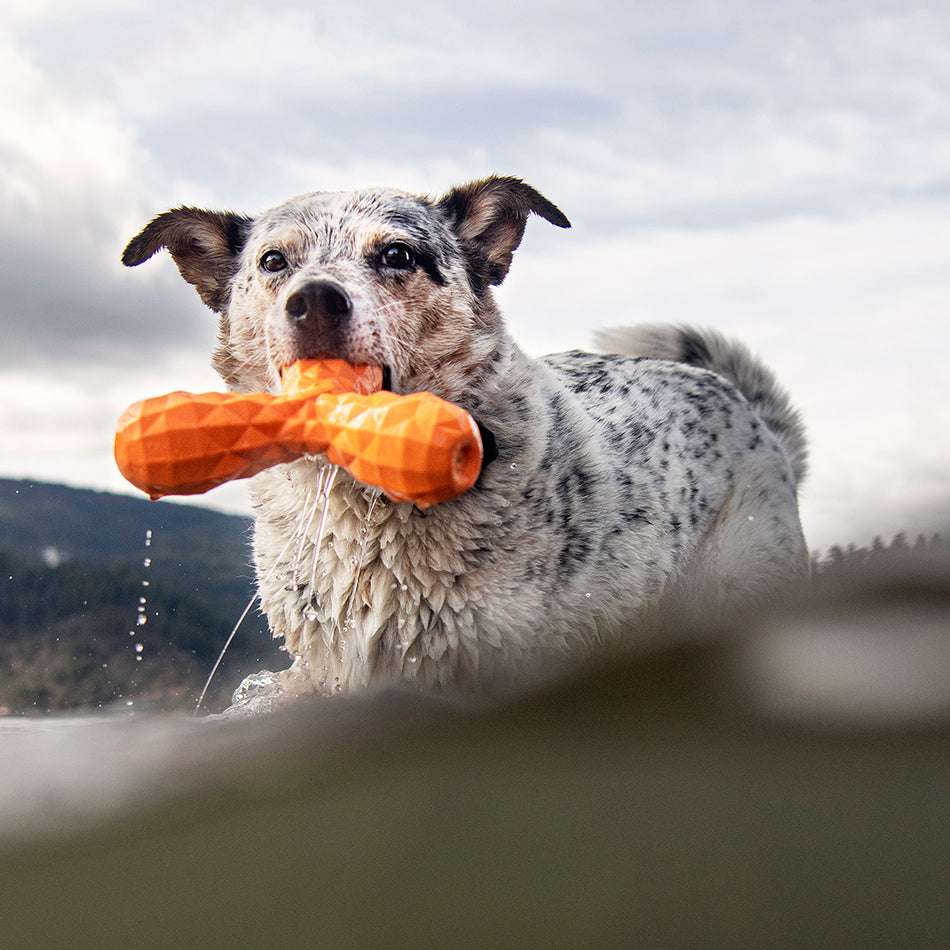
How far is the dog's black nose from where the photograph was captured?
8.55 ft

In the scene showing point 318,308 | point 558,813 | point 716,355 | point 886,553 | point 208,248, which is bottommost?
point 558,813

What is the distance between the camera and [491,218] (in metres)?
3.40

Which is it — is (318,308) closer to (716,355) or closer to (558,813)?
(558,813)

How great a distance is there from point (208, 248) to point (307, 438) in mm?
1322

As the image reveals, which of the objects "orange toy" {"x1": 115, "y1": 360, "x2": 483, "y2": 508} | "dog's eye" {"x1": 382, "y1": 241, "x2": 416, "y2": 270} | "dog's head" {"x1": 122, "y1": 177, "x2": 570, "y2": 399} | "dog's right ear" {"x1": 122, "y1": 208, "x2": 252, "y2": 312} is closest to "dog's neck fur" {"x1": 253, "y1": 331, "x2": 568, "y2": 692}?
"dog's head" {"x1": 122, "y1": 177, "x2": 570, "y2": 399}

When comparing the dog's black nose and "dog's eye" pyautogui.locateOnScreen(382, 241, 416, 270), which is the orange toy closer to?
the dog's black nose

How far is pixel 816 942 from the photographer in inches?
61.4

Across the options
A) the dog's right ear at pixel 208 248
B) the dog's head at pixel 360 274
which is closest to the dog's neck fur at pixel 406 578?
the dog's head at pixel 360 274

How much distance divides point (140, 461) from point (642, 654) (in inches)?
57.4

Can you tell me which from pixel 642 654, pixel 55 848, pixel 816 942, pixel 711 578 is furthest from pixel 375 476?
pixel 711 578

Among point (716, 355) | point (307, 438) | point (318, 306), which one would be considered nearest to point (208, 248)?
point (318, 306)

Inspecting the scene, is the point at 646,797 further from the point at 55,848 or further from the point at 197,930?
the point at 55,848

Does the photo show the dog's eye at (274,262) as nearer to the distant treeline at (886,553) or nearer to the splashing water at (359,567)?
the splashing water at (359,567)

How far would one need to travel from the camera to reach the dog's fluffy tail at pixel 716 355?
5.34m
